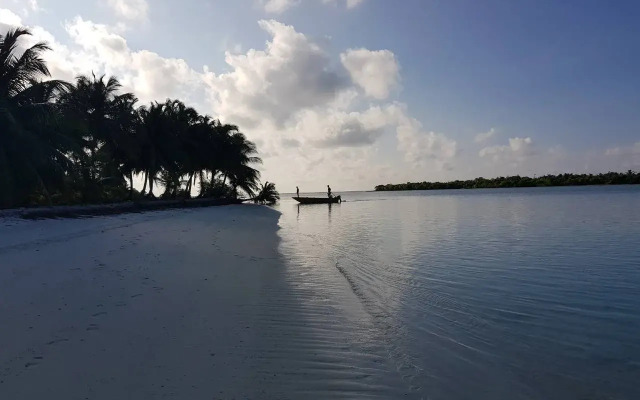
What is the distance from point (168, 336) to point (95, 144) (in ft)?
110

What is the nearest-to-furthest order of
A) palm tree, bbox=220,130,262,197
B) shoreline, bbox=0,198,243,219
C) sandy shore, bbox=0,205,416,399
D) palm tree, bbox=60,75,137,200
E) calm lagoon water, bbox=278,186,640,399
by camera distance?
sandy shore, bbox=0,205,416,399, calm lagoon water, bbox=278,186,640,399, shoreline, bbox=0,198,243,219, palm tree, bbox=60,75,137,200, palm tree, bbox=220,130,262,197

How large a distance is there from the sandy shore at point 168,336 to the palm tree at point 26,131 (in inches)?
517

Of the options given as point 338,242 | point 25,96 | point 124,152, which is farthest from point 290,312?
point 124,152

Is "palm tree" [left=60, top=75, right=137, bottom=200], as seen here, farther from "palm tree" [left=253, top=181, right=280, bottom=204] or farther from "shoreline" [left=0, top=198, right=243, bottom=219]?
"palm tree" [left=253, top=181, right=280, bottom=204]

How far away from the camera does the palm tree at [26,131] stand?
18984 millimetres

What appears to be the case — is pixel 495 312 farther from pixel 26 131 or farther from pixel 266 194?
pixel 266 194

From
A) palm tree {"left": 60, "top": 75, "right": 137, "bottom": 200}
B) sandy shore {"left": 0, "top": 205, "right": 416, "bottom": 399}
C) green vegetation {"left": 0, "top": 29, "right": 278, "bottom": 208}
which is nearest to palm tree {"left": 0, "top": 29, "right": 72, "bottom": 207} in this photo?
green vegetation {"left": 0, "top": 29, "right": 278, "bottom": 208}

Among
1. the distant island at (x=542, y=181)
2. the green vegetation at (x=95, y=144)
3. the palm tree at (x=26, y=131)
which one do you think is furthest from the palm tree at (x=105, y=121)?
the distant island at (x=542, y=181)

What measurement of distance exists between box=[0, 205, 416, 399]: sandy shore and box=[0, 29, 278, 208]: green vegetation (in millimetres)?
13537

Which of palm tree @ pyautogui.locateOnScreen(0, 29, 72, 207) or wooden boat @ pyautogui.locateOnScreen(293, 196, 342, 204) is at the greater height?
palm tree @ pyautogui.locateOnScreen(0, 29, 72, 207)

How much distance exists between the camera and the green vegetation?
64.4ft

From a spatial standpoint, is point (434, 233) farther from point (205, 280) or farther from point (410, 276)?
point (205, 280)

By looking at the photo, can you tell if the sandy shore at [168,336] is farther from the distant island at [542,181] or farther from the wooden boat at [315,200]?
the distant island at [542,181]

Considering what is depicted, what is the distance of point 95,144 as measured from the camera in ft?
109
